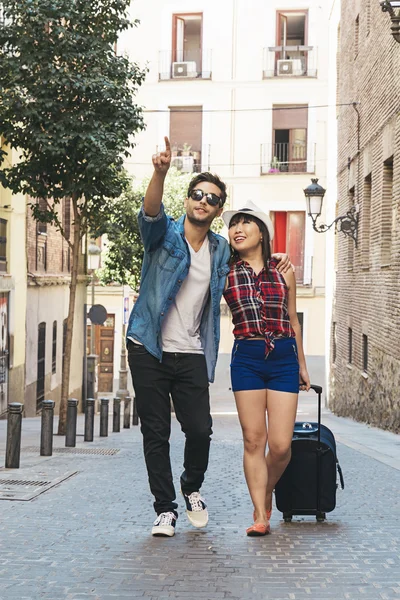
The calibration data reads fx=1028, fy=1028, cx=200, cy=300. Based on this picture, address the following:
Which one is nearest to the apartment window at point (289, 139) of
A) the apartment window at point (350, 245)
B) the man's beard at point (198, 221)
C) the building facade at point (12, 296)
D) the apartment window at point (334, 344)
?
the apartment window at point (334, 344)

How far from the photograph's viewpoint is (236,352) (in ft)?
18.3

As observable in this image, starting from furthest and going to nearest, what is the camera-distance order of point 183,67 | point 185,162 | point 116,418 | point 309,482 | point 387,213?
point 183,67 < point 185,162 < point 116,418 < point 387,213 < point 309,482

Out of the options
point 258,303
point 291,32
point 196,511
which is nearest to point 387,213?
point 258,303

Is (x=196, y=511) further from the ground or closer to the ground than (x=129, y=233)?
closer to the ground

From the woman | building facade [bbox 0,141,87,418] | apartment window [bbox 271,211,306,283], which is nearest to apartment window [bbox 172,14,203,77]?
apartment window [bbox 271,211,306,283]

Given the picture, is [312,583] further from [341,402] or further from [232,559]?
[341,402]

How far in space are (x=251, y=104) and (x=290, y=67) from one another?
6.25 feet

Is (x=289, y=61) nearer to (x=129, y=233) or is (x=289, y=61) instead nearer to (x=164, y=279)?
(x=129, y=233)

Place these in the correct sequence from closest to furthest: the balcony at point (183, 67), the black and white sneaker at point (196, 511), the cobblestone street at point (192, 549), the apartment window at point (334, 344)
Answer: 1. the cobblestone street at point (192, 549)
2. the black and white sneaker at point (196, 511)
3. the apartment window at point (334, 344)
4. the balcony at point (183, 67)

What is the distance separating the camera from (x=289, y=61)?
36.9 m

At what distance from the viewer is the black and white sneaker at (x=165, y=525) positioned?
549cm

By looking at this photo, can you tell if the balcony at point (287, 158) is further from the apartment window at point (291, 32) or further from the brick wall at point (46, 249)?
the brick wall at point (46, 249)

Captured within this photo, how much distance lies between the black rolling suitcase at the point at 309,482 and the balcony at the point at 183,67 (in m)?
32.5

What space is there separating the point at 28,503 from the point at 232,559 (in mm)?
2128
